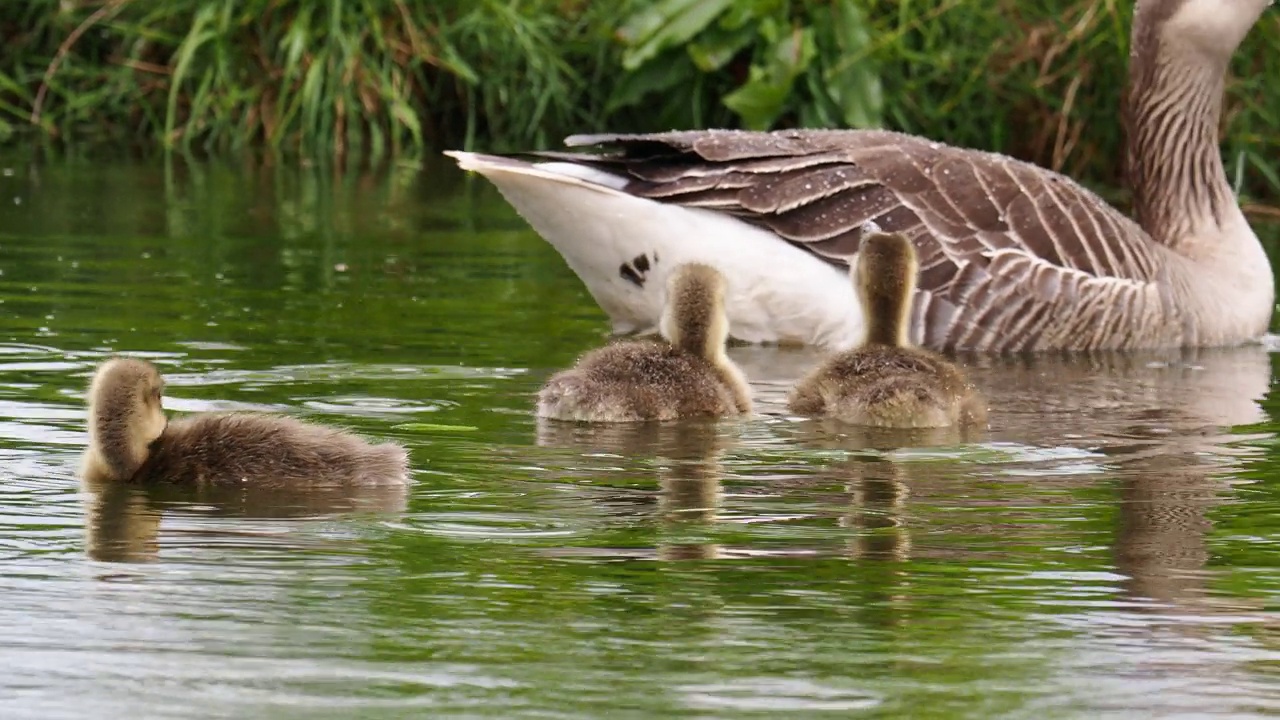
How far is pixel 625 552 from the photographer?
230 inches

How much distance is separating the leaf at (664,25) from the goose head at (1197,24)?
17.6 ft

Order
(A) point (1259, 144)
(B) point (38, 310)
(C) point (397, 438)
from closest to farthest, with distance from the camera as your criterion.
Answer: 1. (C) point (397, 438)
2. (B) point (38, 310)
3. (A) point (1259, 144)

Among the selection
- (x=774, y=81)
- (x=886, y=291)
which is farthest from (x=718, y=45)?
(x=886, y=291)

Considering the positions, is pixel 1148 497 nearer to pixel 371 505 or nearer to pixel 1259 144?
pixel 371 505

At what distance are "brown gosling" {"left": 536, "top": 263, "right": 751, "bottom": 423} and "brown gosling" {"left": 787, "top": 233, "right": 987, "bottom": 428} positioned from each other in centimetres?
28

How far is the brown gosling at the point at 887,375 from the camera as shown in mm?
7879

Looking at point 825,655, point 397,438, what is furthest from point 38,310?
point 825,655

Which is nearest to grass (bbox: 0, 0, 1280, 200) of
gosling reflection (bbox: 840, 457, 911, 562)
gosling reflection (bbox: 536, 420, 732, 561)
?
gosling reflection (bbox: 536, 420, 732, 561)

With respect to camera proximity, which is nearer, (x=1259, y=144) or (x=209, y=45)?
(x=1259, y=144)

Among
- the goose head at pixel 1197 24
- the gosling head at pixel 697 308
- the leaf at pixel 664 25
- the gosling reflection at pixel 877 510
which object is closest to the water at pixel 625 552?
the gosling reflection at pixel 877 510

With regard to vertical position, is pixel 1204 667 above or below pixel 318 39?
below

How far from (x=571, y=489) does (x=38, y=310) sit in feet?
14.1

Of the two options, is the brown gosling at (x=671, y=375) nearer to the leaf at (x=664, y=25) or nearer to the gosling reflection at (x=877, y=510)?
the gosling reflection at (x=877, y=510)

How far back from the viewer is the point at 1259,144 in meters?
16.4
